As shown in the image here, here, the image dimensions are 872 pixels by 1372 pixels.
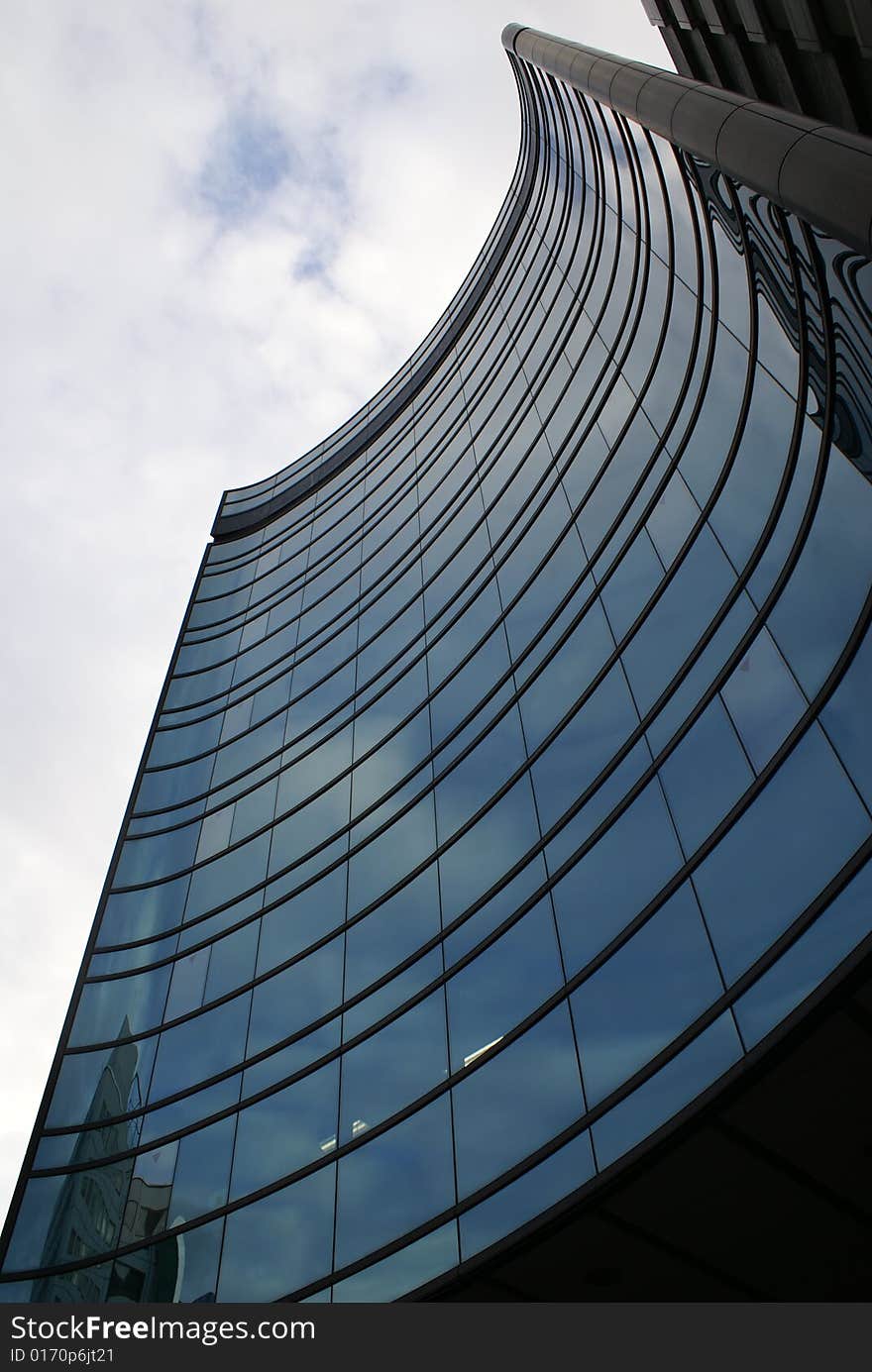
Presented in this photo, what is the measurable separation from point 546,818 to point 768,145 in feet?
31.3

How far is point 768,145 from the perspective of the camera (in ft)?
28.5

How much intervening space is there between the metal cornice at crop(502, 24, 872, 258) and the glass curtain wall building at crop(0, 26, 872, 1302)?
0.06 meters

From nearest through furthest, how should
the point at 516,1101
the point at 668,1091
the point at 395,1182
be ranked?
the point at 668,1091 → the point at 516,1101 → the point at 395,1182

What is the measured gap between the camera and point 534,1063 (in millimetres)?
12344

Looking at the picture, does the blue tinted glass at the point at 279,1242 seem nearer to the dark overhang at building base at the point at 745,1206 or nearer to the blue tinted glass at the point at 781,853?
the dark overhang at building base at the point at 745,1206

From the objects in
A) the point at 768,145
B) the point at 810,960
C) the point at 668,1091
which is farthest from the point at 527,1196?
the point at 768,145

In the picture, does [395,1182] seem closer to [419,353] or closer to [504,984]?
[504,984]

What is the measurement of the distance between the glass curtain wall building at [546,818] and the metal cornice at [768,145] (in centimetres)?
6

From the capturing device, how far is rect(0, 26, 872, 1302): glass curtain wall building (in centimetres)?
1061

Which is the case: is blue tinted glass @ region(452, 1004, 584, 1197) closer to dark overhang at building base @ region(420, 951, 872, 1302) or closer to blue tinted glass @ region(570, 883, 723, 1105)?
blue tinted glass @ region(570, 883, 723, 1105)

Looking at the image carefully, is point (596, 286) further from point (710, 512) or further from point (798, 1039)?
point (798, 1039)

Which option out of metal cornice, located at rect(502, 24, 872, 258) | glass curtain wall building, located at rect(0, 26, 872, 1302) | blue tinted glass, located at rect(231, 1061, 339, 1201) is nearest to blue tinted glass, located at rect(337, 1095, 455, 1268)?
glass curtain wall building, located at rect(0, 26, 872, 1302)

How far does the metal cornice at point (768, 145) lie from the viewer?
23.9 feet

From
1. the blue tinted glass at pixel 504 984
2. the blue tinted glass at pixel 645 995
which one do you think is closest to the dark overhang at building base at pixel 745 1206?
the blue tinted glass at pixel 645 995
